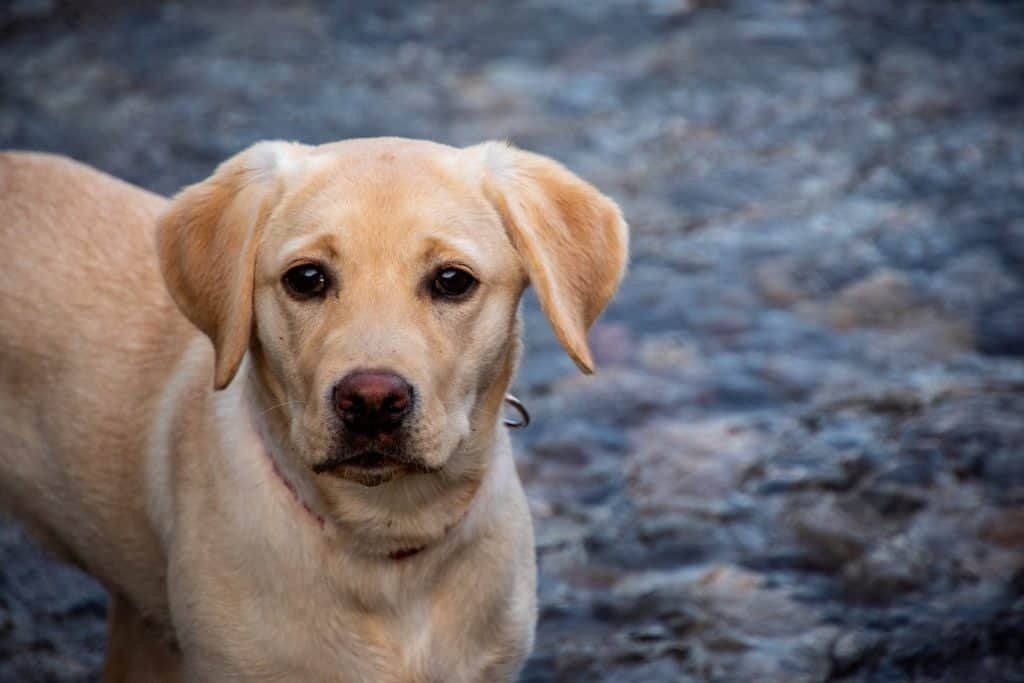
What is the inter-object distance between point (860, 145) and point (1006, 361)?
2127mm

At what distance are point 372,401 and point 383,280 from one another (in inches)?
11.7

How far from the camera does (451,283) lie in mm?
3236

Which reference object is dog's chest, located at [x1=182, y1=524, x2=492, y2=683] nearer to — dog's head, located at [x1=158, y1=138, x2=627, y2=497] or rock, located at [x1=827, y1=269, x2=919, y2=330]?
dog's head, located at [x1=158, y1=138, x2=627, y2=497]

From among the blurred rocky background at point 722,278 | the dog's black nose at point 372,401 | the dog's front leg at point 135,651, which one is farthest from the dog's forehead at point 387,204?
the blurred rocky background at point 722,278

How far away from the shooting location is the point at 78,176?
13.7 ft

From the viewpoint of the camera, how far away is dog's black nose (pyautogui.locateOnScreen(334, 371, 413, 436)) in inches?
117

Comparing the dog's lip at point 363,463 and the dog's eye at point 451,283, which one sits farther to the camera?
the dog's eye at point 451,283

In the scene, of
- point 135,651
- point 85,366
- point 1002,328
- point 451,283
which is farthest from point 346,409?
point 1002,328

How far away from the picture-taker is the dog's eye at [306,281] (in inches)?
126

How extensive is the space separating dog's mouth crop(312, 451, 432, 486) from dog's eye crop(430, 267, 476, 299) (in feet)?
1.23

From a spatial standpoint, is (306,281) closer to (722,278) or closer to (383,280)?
(383,280)

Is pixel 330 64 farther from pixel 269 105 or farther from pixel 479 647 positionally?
pixel 479 647

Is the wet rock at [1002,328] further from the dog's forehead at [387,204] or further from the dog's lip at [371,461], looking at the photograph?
the dog's lip at [371,461]

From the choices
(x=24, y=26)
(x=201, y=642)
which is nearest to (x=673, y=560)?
(x=201, y=642)
